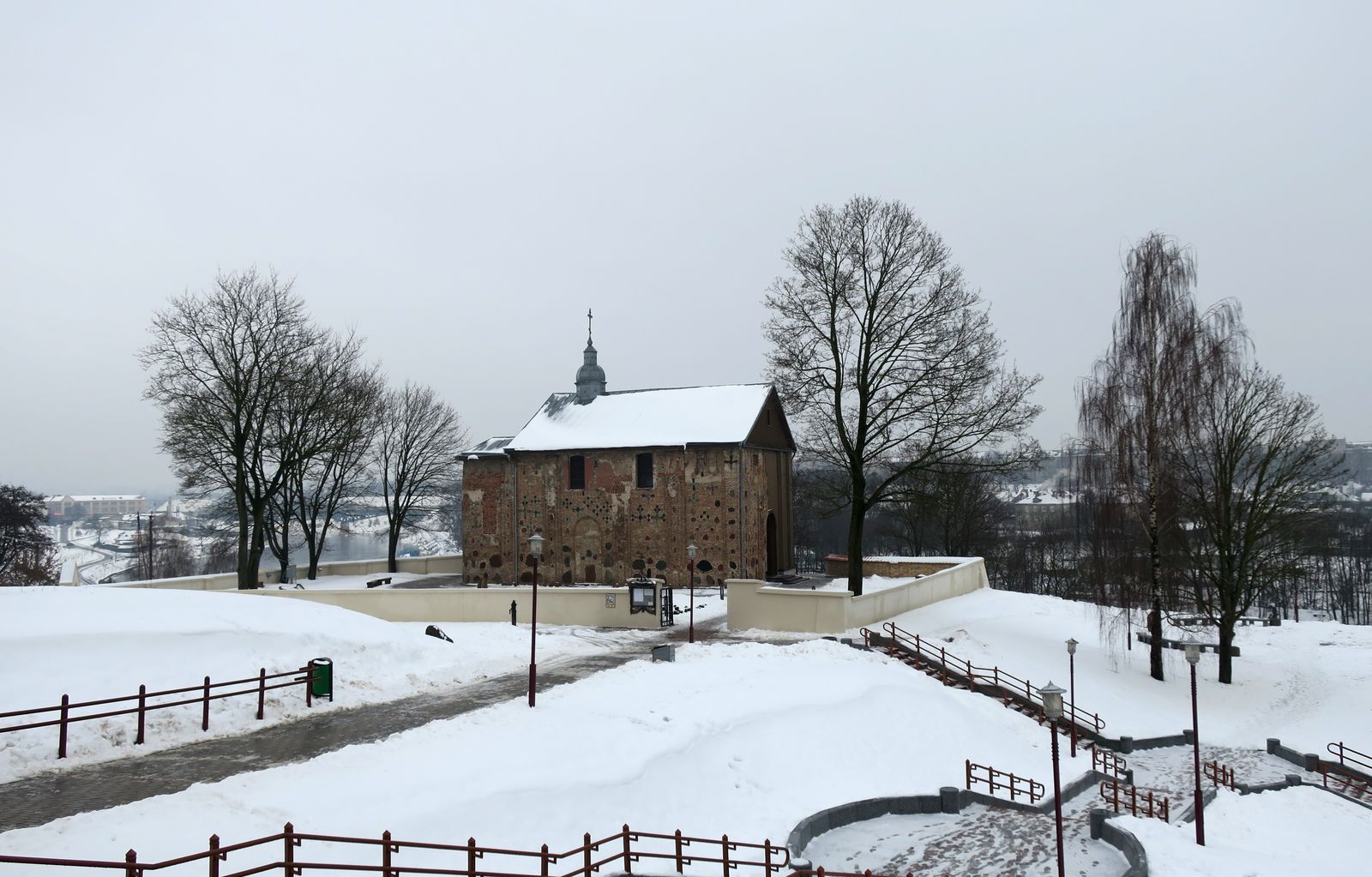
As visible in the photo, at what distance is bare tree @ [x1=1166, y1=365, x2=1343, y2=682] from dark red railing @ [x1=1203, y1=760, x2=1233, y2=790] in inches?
280

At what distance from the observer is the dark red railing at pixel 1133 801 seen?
17750mm

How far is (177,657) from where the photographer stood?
54.7 feet

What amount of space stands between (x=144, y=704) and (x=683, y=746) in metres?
8.98

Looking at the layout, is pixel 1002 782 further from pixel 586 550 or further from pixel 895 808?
pixel 586 550

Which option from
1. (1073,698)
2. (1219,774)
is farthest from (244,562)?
(1219,774)

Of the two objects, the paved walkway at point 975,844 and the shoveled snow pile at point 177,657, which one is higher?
the shoveled snow pile at point 177,657

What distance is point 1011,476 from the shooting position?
31109mm

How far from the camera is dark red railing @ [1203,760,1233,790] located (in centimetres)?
1958

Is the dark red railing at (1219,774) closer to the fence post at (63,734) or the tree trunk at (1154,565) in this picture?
the tree trunk at (1154,565)

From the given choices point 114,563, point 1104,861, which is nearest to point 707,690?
point 1104,861

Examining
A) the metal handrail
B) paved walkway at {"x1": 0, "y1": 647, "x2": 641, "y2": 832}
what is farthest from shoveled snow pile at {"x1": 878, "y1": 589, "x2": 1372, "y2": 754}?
the metal handrail

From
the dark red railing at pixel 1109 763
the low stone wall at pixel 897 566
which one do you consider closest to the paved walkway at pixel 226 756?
the dark red railing at pixel 1109 763

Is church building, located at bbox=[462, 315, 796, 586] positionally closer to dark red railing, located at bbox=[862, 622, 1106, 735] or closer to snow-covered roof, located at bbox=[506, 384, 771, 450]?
snow-covered roof, located at bbox=[506, 384, 771, 450]

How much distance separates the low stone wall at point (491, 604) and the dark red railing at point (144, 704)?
9.65m
